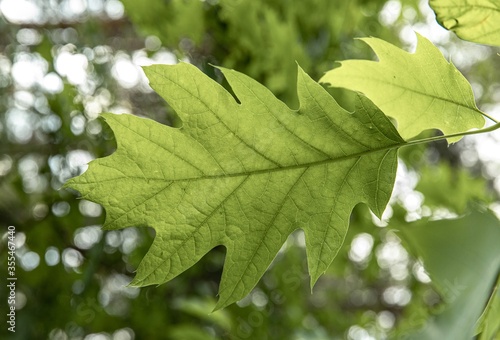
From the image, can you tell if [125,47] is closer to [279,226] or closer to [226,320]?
[226,320]

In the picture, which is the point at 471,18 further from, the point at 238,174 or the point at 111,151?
the point at 111,151

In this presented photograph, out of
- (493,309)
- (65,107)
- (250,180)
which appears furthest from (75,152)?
(493,309)

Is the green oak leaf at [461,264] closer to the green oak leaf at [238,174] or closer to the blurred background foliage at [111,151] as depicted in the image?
the green oak leaf at [238,174]

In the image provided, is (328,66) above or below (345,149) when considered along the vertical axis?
below

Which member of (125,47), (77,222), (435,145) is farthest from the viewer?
(435,145)

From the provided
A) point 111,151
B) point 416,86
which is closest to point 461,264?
point 416,86
